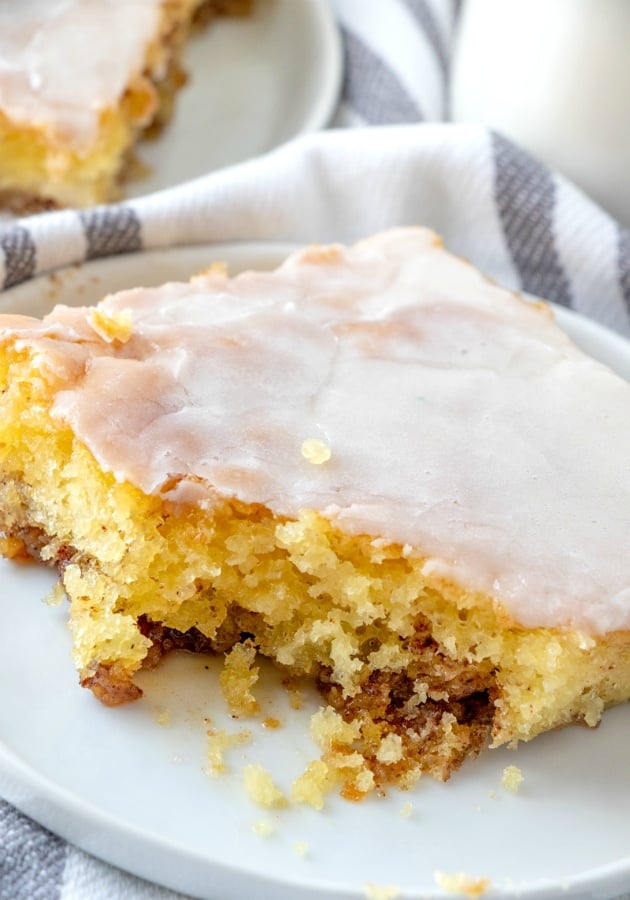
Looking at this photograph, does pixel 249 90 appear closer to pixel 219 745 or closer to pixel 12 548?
pixel 12 548

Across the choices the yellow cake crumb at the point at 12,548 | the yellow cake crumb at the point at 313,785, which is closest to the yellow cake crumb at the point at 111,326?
the yellow cake crumb at the point at 12,548

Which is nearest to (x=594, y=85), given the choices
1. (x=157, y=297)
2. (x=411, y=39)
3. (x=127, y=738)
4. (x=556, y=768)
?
(x=411, y=39)

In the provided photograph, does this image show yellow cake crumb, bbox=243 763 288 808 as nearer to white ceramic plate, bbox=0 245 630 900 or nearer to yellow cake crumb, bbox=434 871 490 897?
white ceramic plate, bbox=0 245 630 900

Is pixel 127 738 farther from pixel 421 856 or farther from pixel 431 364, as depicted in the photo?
pixel 431 364

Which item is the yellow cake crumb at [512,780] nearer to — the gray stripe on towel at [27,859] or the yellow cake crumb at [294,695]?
the yellow cake crumb at [294,695]

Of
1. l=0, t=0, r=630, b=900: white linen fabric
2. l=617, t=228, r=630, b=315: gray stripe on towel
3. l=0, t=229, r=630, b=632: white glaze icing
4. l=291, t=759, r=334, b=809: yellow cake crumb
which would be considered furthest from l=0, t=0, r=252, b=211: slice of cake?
l=291, t=759, r=334, b=809: yellow cake crumb

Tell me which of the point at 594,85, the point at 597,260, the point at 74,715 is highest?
the point at 594,85

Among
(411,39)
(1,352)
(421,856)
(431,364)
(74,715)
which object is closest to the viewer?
(421,856)
